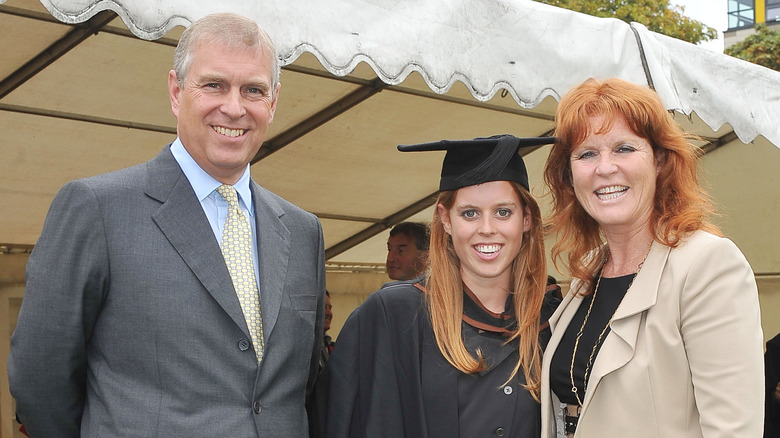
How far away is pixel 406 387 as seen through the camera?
2.68 m

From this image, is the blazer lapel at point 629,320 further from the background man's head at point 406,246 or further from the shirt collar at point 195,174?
the background man's head at point 406,246

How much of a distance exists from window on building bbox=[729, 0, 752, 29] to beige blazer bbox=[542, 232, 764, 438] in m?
44.3

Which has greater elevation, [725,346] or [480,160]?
[480,160]

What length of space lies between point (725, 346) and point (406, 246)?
3.81 m

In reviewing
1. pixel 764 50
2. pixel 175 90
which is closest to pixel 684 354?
pixel 175 90

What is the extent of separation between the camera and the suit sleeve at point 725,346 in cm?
218

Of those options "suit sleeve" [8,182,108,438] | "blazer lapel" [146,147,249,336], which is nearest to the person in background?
"blazer lapel" [146,147,249,336]

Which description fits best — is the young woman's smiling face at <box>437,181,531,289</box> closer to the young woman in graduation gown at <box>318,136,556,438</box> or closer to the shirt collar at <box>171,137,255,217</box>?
the young woman in graduation gown at <box>318,136,556,438</box>

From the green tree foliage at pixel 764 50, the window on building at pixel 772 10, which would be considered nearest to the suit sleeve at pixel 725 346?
the green tree foliage at pixel 764 50

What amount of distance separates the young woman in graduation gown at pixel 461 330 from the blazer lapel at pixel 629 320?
30cm

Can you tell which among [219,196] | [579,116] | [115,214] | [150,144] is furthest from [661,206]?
[150,144]

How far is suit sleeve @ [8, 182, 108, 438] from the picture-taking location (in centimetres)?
215

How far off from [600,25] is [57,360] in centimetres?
255

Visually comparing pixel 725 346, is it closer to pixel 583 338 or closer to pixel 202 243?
pixel 583 338
